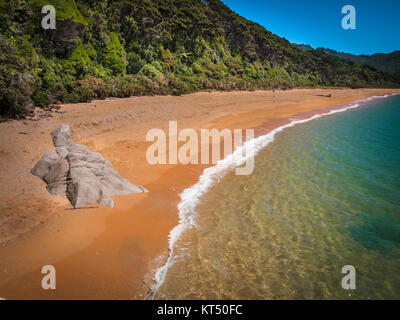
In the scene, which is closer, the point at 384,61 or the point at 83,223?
the point at 83,223

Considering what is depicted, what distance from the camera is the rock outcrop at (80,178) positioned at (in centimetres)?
603

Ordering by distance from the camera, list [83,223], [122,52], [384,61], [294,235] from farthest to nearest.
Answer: [384,61]
[122,52]
[294,235]
[83,223]

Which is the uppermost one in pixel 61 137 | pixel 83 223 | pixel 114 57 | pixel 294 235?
pixel 114 57

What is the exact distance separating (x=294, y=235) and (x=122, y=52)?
22899 millimetres

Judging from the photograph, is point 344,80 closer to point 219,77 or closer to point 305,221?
point 219,77

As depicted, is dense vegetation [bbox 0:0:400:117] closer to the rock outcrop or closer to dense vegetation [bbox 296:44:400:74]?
the rock outcrop

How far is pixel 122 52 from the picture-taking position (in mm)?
22031

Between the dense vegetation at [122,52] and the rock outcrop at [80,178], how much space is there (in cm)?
604

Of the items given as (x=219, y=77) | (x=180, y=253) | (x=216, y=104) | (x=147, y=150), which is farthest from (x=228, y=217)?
(x=219, y=77)

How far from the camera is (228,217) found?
631 centimetres

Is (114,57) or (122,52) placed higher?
(122,52)

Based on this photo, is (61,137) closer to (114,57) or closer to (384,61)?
(114,57)

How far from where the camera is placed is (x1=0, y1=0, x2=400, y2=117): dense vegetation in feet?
44.3

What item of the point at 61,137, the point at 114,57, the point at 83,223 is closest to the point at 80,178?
the point at 83,223
